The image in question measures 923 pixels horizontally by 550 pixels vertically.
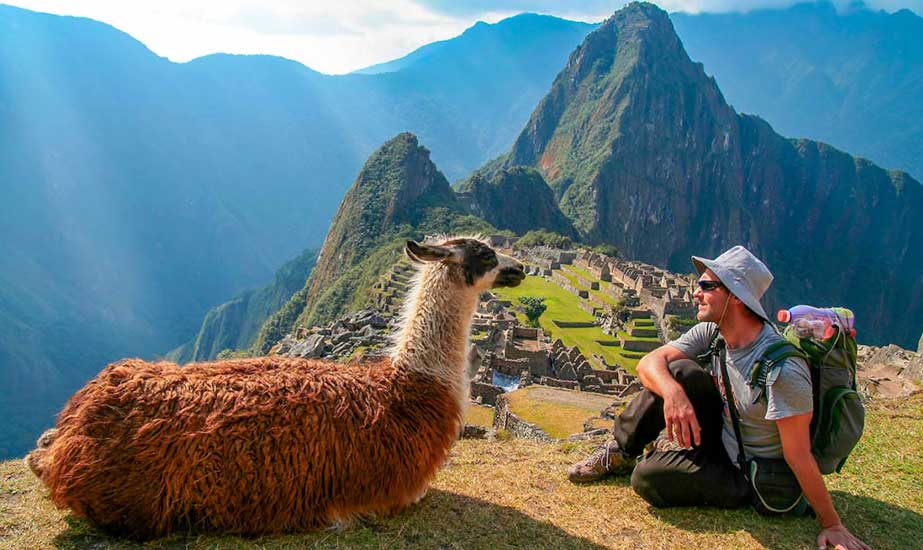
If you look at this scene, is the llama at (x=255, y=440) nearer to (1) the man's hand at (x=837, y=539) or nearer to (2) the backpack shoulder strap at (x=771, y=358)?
(2) the backpack shoulder strap at (x=771, y=358)

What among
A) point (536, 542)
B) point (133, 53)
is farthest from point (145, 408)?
point (133, 53)

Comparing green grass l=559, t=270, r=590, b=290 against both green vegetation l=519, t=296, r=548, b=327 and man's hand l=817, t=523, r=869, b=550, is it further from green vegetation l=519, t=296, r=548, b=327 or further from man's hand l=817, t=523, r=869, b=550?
man's hand l=817, t=523, r=869, b=550

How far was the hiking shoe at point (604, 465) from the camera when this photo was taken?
157 inches

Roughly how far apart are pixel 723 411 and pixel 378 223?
A: 8824cm

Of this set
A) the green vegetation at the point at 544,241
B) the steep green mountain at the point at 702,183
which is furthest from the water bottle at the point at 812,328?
the steep green mountain at the point at 702,183

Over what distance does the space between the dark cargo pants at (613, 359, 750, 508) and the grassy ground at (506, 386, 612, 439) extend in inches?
322

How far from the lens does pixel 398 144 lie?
10244cm

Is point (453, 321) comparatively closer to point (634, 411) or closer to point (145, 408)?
point (634, 411)

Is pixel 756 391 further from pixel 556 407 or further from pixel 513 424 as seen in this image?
pixel 556 407

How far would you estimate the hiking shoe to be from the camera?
13.1 ft

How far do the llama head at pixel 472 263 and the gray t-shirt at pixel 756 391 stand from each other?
1.22 m

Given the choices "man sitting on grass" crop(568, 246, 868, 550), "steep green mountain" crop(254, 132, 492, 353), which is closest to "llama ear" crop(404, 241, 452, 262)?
"man sitting on grass" crop(568, 246, 868, 550)

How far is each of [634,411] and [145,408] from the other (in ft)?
9.13

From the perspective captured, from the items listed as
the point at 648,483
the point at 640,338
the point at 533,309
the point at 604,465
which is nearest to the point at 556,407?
the point at 604,465
